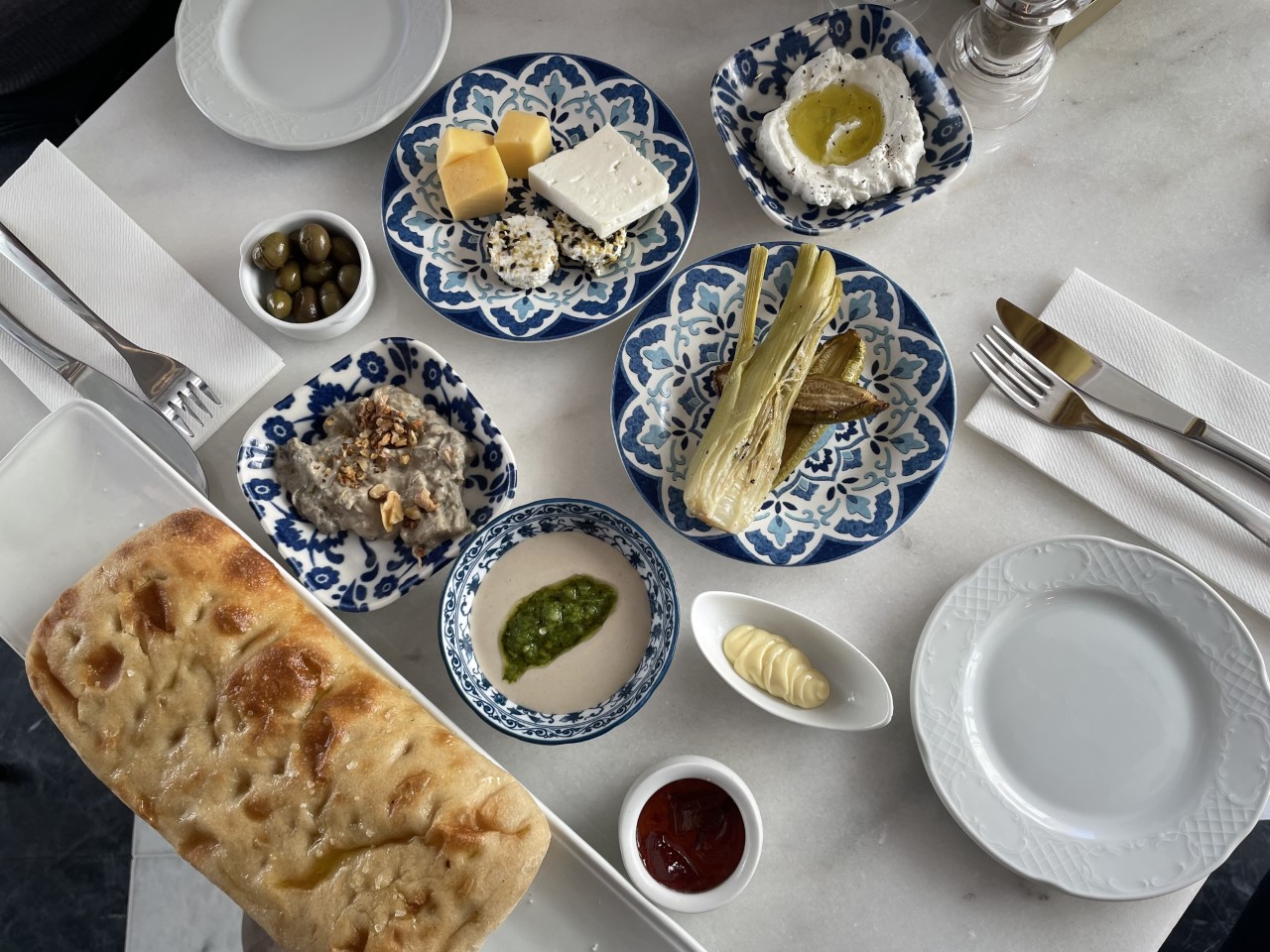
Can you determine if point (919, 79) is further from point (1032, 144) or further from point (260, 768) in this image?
point (260, 768)

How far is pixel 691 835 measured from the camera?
5.18 ft

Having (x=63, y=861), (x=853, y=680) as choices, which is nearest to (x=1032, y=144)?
(x=853, y=680)

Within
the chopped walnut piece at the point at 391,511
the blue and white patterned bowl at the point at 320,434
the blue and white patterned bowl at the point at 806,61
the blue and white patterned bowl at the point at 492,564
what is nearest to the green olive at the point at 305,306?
the blue and white patterned bowl at the point at 320,434

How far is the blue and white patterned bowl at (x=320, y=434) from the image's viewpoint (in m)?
1.67

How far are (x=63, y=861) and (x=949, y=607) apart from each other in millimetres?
2376

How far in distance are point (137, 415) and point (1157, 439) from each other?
193 centimetres

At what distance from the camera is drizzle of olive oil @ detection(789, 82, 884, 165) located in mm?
1832

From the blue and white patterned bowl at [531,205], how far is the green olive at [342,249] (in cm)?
8

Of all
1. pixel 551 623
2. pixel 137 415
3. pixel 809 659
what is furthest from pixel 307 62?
pixel 809 659

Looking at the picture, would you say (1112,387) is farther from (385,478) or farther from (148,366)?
(148,366)

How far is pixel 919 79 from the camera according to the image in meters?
1.81

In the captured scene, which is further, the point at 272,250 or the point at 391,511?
the point at 272,250

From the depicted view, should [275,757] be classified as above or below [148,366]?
below

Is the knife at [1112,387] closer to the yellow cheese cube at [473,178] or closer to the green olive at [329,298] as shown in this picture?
the yellow cheese cube at [473,178]
